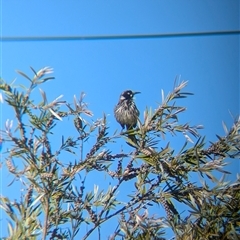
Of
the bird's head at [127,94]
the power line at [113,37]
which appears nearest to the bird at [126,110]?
the bird's head at [127,94]

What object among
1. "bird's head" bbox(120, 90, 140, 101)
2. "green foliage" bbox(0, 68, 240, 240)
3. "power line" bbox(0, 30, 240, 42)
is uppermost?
"power line" bbox(0, 30, 240, 42)

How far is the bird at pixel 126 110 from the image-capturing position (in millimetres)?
1659

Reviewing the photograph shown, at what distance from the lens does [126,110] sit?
1704 mm

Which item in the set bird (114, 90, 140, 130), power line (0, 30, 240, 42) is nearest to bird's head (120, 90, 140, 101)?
bird (114, 90, 140, 130)

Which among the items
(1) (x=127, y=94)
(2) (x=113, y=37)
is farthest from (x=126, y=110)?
(2) (x=113, y=37)

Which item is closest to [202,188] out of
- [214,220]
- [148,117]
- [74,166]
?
[214,220]

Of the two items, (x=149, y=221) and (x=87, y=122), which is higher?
(x=87, y=122)

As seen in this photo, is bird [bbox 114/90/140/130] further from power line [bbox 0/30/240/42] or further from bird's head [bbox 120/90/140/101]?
power line [bbox 0/30/240/42]

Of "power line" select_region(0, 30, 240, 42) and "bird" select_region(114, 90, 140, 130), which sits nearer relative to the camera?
"power line" select_region(0, 30, 240, 42)

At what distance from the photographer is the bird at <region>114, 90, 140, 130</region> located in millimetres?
1659

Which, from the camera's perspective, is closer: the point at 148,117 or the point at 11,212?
the point at 11,212

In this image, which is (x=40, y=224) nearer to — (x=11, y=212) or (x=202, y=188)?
(x=11, y=212)

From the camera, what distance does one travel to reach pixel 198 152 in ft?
4.36

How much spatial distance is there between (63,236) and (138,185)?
251 millimetres
